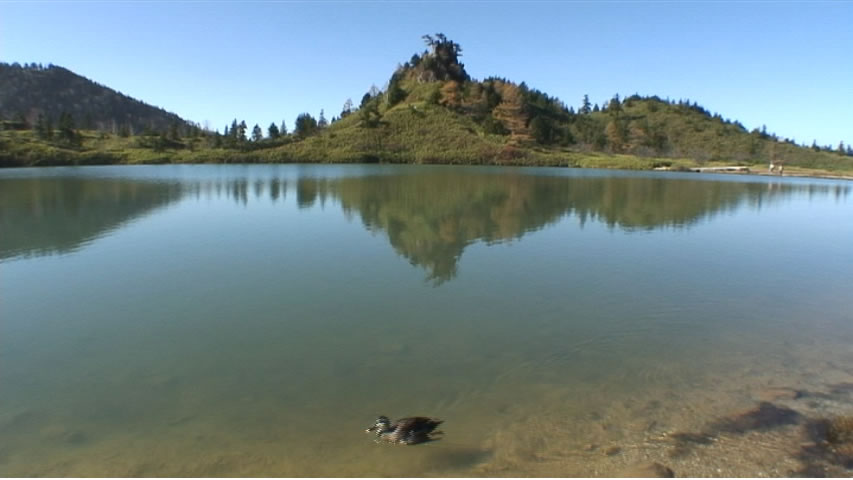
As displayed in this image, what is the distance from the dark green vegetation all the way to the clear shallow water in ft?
250

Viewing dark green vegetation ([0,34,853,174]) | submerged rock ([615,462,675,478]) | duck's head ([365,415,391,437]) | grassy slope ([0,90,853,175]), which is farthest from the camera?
dark green vegetation ([0,34,853,174])

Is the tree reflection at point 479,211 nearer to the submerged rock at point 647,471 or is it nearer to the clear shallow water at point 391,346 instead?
the clear shallow water at point 391,346

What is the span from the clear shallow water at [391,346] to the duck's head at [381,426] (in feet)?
0.59

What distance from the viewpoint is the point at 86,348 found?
7277 millimetres

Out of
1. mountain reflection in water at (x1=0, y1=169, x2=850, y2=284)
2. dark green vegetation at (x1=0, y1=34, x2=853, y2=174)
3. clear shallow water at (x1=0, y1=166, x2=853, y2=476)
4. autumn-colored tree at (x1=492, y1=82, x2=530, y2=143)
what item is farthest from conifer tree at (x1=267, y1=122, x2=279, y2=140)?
clear shallow water at (x1=0, y1=166, x2=853, y2=476)

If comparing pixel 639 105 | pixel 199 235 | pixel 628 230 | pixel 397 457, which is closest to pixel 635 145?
pixel 639 105

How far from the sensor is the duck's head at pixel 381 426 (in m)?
5.09

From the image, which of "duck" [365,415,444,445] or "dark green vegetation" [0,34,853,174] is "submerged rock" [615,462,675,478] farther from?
"dark green vegetation" [0,34,853,174]

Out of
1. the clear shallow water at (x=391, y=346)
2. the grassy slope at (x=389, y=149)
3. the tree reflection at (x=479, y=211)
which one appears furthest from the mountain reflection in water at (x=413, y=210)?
the grassy slope at (x=389, y=149)

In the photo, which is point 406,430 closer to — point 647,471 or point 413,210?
point 647,471

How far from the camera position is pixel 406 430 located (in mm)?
5031

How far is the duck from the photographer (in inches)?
197

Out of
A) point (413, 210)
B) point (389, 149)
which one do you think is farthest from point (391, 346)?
point (389, 149)

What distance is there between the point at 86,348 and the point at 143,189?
95.6 ft
